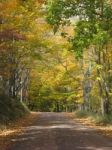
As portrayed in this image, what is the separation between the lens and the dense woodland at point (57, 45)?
19.8 m

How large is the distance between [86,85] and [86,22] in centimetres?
2810

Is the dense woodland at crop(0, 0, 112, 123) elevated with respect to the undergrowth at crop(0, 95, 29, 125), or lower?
elevated

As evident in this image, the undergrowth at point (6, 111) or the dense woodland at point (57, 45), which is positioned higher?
the dense woodland at point (57, 45)

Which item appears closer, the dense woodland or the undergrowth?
the dense woodland

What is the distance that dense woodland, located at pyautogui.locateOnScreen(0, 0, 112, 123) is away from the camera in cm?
1980

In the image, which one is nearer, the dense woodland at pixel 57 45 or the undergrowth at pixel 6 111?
the dense woodland at pixel 57 45

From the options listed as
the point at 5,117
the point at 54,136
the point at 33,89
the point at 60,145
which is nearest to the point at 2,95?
the point at 5,117

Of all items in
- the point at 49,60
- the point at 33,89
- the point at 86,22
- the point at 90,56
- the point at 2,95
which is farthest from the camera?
the point at 33,89

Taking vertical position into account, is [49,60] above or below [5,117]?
above

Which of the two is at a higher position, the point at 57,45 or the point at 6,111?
the point at 57,45

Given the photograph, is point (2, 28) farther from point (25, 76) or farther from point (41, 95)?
point (41, 95)

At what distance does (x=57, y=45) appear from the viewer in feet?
132

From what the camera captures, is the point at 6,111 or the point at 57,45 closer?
the point at 6,111

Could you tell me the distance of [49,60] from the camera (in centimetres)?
4597
